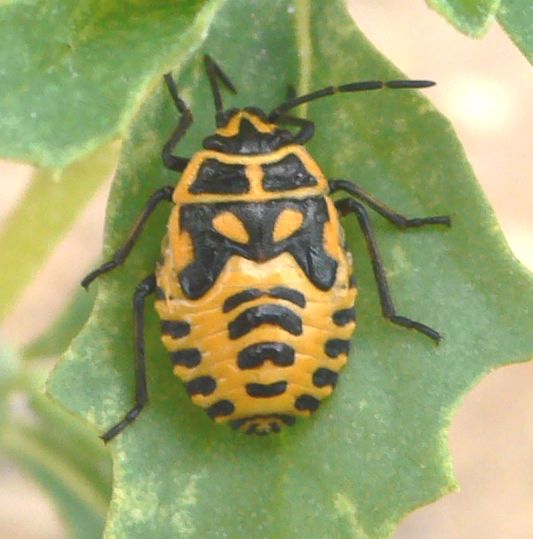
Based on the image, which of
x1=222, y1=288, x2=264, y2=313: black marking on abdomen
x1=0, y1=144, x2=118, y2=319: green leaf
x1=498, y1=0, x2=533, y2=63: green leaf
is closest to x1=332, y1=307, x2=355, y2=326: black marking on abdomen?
x1=222, y1=288, x2=264, y2=313: black marking on abdomen

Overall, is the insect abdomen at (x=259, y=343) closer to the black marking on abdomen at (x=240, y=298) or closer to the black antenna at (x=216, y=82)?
the black marking on abdomen at (x=240, y=298)

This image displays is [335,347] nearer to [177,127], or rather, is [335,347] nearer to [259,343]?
[259,343]

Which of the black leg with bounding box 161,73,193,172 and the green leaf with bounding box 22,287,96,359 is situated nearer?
the black leg with bounding box 161,73,193,172

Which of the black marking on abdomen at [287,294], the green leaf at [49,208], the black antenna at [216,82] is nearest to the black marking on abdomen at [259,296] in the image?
the black marking on abdomen at [287,294]

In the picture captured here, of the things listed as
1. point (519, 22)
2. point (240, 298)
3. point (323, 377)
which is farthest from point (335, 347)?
point (519, 22)

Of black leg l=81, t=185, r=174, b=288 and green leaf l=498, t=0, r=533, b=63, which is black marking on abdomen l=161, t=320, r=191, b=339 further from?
green leaf l=498, t=0, r=533, b=63

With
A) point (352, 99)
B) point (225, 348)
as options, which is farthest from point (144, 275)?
point (352, 99)
